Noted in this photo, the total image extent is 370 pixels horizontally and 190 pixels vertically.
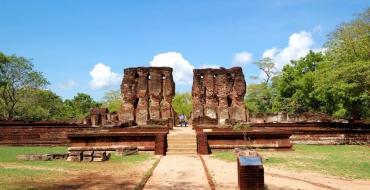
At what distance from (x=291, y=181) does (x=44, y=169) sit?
19.9 feet

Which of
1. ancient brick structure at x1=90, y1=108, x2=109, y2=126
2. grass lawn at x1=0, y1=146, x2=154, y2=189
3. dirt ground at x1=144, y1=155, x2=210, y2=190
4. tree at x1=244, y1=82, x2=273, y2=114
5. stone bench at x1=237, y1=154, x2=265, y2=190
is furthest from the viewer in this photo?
tree at x1=244, y1=82, x2=273, y2=114

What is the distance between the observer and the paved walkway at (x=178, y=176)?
24.1 feet

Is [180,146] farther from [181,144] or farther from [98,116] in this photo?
[98,116]

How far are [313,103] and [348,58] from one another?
17.6 m

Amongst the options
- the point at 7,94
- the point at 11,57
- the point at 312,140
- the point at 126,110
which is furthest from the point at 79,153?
the point at 7,94

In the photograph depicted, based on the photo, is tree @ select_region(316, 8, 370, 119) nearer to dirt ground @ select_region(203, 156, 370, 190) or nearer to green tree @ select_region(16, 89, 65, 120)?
dirt ground @ select_region(203, 156, 370, 190)

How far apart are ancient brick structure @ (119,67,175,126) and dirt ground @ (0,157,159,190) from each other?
15.7 m

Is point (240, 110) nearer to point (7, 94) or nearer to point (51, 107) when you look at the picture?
point (7, 94)

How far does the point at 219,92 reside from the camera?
26.0 m

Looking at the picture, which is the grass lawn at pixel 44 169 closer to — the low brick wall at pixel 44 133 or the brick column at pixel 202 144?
the brick column at pixel 202 144

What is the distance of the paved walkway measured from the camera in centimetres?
734

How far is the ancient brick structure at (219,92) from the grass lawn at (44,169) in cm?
1319

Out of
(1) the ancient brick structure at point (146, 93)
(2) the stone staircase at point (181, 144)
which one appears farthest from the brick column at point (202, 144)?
(1) the ancient brick structure at point (146, 93)

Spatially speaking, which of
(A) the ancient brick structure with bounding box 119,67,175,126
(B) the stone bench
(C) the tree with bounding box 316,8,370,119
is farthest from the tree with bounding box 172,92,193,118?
(B) the stone bench
